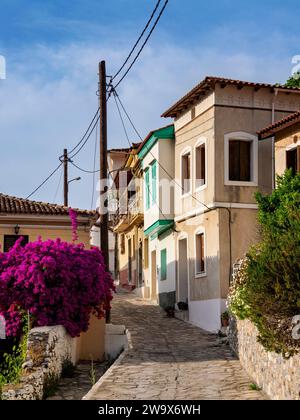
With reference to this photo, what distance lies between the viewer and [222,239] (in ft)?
77.9

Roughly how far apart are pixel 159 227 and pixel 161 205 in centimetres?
86

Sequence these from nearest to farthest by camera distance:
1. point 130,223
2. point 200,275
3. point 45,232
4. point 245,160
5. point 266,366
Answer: point 266,366 → point 245,160 → point 200,275 → point 45,232 → point 130,223

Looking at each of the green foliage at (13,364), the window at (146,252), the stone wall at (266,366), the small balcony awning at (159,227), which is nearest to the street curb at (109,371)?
the green foliage at (13,364)

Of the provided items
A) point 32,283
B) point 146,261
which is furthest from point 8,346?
point 146,261

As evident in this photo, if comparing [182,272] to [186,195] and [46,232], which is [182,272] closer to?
[186,195]

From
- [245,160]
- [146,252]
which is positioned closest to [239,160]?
[245,160]

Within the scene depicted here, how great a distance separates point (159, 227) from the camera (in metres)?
29.0

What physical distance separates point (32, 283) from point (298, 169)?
8415mm

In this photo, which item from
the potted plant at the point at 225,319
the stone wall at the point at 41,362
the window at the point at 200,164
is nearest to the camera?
the stone wall at the point at 41,362

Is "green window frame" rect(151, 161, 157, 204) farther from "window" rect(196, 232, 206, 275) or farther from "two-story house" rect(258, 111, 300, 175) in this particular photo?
"two-story house" rect(258, 111, 300, 175)

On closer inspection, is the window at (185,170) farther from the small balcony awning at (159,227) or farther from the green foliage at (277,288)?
the green foliage at (277,288)

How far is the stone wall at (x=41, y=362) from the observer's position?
1456cm
